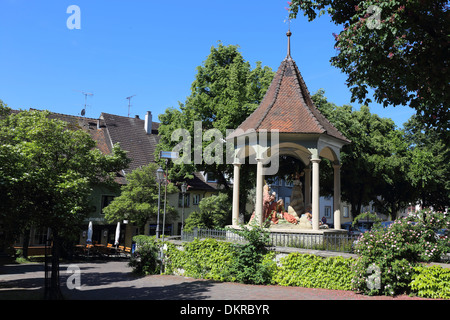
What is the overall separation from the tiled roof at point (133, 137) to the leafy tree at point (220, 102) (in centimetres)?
1158

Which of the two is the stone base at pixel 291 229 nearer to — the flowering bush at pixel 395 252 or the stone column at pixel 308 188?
the stone column at pixel 308 188

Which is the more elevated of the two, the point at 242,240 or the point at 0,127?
the point at 0,127

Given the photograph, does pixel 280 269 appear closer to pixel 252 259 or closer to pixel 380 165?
pixel 252 259

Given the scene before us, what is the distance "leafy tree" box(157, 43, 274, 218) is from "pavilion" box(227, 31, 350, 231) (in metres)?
5.39

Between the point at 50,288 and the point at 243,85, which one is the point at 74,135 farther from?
the point at 50,288

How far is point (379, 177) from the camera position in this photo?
29516mm

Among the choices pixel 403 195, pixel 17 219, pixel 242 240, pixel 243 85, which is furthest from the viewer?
pixel 403 195

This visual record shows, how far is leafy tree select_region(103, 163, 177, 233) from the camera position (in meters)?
30.3

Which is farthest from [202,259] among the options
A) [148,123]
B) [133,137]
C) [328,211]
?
[328,211]

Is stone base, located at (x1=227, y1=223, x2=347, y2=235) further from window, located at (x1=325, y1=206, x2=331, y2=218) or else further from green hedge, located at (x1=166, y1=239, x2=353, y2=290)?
window, located at (x1=325, y1=206, x2=331, y2=218)

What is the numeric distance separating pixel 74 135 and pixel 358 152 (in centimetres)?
1880

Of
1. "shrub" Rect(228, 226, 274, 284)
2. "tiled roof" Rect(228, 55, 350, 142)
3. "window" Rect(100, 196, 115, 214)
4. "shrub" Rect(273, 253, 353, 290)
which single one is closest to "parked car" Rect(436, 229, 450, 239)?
"shrub" Rect(273, 253, 353, 290)

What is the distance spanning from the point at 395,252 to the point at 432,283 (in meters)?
1.09
